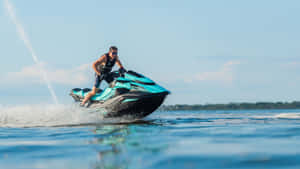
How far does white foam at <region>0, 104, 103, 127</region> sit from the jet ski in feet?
1.07

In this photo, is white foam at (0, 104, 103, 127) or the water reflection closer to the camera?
the water reflection

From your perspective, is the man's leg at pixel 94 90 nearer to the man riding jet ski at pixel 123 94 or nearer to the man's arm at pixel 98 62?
the man riding jet ski at pixel 123 94

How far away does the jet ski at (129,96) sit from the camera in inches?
379

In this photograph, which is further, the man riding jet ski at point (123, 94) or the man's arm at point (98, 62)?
the man's arm at point (98, 62)

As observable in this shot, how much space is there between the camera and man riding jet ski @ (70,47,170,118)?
9.63 metres

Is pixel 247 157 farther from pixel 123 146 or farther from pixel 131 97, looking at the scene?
pixel 131 97

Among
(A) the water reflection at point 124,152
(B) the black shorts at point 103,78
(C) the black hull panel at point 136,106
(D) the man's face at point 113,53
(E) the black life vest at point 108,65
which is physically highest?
(D) the man's face at point 113,53

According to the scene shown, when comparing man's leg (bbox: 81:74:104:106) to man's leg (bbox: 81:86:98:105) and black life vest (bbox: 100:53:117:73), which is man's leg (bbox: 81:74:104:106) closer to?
man's leg (bbox: 81:86:98:105)

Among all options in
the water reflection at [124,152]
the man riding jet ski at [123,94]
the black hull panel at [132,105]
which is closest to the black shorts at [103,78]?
the man riding jet ski at [123,94]

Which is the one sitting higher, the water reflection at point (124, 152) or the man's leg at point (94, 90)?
the man's leg at point (94, 90)

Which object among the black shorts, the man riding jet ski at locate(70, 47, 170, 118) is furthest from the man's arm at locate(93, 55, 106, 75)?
the black shorts

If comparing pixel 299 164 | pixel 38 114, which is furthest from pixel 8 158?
pixel 38 114

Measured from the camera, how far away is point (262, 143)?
497 centimetres

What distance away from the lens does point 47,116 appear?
1166 centimetres
